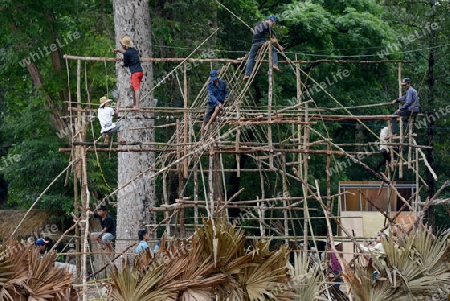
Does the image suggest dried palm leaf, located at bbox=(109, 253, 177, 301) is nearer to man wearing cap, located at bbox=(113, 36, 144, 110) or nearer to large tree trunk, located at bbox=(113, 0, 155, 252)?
man wearing cap, located at bbox=(113, 36, 144, 110)

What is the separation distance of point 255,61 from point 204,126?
1.49 metres

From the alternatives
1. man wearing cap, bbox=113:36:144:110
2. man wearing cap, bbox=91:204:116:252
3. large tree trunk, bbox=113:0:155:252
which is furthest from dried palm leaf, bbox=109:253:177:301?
large tree trunk, bbox=113:0:155:252

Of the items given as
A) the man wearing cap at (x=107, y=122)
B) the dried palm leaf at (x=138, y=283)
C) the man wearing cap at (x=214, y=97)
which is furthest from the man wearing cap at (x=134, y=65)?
the dried palm leaf at (x=138, y=283)

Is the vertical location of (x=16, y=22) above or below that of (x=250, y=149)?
above

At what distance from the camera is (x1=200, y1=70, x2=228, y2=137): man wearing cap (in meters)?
16.1

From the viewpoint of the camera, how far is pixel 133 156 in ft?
64.6

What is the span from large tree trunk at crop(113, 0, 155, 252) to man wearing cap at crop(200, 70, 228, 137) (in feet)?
11.5

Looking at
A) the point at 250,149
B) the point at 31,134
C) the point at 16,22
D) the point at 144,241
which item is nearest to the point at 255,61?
the point at 250,149

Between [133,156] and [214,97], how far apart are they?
4000mm

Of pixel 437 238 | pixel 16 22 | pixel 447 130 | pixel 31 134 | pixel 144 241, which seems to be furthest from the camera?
pixel 447 130

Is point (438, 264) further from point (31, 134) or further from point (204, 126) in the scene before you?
point (31, 134)

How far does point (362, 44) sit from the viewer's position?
30.9 metres

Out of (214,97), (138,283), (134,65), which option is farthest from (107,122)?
(138,283)

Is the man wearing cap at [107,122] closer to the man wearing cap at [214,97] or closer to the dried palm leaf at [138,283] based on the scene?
the man wearing cap at [214,97]
